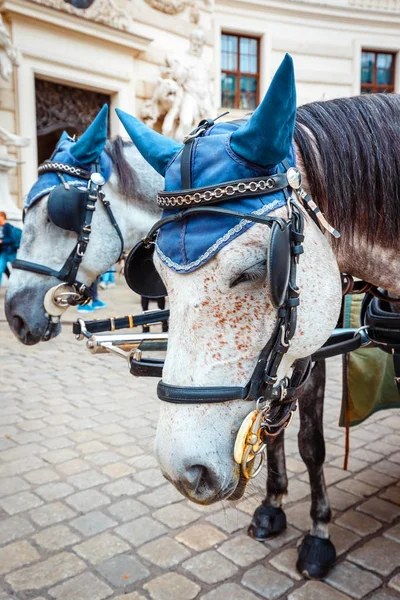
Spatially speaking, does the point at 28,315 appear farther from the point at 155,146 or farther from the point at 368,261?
the point at 368,261

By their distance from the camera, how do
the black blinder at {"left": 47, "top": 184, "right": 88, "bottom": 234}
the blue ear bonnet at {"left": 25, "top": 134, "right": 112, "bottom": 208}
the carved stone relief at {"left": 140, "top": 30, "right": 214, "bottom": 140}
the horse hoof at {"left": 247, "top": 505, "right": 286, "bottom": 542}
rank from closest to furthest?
the horse hoof at {"left": 247, "top": 505, "right": 286, "bottom": 542}, the black blinder at {"left": 47, "top": 184, "right": 88, "bottom": 234}, the blue ear bonnet at {"left": 25, "top": 134, "right": 112, "bottom": 208}, the carved stone relief at {"left": 140, "top": 30, "right": 214, "bottom": 140}

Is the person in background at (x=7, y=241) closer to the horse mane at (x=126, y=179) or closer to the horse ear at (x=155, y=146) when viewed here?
the horse mane at (x=126, y=179)

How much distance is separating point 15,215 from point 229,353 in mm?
9242

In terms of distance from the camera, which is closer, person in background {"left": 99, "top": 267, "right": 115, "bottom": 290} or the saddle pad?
the saddle pad

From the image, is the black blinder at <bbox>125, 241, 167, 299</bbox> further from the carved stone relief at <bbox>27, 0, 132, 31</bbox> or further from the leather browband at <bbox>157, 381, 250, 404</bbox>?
the carved stone relief at <bbox>27, 0, 132, 31</bbox>

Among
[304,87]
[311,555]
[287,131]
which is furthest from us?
[304,87]

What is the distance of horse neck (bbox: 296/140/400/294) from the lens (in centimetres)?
143

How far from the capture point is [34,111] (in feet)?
34.2

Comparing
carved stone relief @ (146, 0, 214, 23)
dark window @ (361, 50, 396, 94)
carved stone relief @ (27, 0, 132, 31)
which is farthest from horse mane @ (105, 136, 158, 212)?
dark window @ (361, 50, 396, 94)

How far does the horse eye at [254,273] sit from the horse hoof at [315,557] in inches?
58.1

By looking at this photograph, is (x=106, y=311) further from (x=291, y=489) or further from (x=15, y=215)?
(x=291, y=489)

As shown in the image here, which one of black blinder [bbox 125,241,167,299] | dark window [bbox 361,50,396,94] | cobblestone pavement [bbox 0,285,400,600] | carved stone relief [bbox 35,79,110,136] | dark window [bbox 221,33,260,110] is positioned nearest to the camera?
black blinder [bbox 125,241,167,299]

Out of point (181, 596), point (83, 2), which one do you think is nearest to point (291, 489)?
point (181, 596)

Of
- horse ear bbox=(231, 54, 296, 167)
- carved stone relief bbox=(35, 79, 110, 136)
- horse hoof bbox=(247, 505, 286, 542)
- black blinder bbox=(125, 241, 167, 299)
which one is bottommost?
horse hoof bbox=(247, 505, 286, 542)
